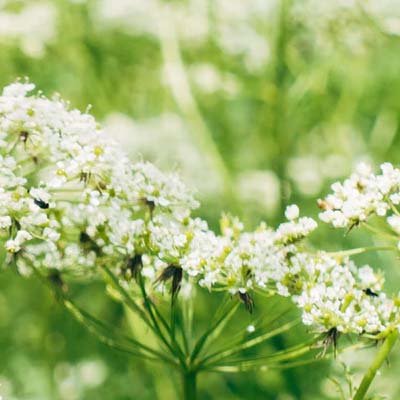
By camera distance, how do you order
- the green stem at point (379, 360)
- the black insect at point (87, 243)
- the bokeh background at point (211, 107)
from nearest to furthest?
the green stem at point (379, 360), the black insect at point (87, 243), the bokeh background at point (211, 107)

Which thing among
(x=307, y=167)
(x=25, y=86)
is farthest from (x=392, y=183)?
(x=307, y=167)

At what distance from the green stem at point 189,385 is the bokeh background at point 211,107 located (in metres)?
2.05

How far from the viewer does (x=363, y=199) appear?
288cm

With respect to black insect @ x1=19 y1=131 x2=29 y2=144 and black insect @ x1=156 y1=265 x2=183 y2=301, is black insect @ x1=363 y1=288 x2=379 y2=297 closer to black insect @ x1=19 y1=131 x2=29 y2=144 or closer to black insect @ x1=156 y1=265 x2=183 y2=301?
black insect @ x1=156 y1=265 x2=183 y2=301

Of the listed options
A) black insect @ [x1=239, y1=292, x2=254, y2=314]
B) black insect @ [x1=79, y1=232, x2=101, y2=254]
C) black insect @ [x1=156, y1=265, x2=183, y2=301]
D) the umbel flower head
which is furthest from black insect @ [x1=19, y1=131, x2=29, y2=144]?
black insect @ [x1=239, y1=292, x2=254, y2=314]

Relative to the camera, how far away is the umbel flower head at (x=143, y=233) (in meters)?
2.80

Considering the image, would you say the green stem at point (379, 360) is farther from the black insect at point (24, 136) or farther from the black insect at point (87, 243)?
the black insect at point (24, 136)

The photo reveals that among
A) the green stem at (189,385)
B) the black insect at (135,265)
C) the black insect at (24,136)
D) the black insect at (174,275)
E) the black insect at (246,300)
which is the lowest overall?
the green stem at (189,385)

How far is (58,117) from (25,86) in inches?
11.2

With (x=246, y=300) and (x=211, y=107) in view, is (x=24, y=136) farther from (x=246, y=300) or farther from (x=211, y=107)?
(x=211, y=107)

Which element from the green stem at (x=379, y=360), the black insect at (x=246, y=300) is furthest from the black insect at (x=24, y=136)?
the green stem at (x=379, y=360)

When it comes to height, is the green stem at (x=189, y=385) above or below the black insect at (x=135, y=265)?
below

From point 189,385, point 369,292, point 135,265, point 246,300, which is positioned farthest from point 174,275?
point 369,292

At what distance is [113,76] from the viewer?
7270 mm
